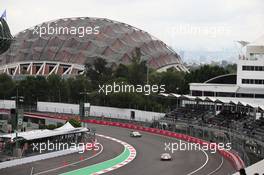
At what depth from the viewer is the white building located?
64.2m

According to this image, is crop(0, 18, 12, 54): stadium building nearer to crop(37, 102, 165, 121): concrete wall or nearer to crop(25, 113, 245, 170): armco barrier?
crop(25, 113, 245, 170): armco barrier

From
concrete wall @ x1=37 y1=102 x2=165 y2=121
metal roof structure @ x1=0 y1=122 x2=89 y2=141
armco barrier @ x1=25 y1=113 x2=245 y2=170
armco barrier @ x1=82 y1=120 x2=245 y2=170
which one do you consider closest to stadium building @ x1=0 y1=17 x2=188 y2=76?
concrete wall @ x1=37 y1=102 x2=165 y2=121

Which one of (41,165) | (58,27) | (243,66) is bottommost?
(41,165)

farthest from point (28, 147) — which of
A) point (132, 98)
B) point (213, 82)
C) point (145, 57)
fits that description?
point (145, 57)

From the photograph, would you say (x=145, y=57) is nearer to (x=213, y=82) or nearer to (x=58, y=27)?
(x=58, y=27)

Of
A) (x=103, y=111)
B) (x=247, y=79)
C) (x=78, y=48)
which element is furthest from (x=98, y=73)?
(x=247, y=79)

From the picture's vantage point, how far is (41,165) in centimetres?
3819

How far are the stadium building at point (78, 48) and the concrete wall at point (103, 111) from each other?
31.1m

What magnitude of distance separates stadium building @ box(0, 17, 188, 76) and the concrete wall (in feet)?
102

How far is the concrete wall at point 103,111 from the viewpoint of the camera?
68750mm

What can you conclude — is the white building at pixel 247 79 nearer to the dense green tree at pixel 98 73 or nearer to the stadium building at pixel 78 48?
the dense green tree at pixel 98 73

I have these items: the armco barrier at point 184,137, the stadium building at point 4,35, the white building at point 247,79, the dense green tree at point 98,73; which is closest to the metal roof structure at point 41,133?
the stadium building at point 4,35

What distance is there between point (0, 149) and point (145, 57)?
80.0 m

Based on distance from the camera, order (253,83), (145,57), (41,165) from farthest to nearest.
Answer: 1. (145,57)
2. (253,83)
3. (41,165)
